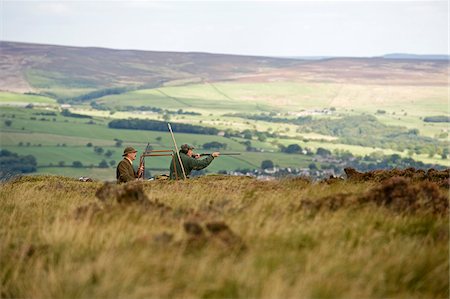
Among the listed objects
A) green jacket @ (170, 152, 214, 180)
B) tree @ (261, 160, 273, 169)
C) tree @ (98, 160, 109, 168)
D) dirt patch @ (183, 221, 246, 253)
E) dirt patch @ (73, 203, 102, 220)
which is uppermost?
dirt patch @ (183, 221, 246, 253)

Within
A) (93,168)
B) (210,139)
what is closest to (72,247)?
(93,168)

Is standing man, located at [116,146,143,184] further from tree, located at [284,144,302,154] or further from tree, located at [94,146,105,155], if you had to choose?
tree, located at [284,144,302,154]

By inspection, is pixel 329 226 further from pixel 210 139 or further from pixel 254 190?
pixel 210 139

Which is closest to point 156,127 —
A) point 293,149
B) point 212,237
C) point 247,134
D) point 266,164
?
point 247,134

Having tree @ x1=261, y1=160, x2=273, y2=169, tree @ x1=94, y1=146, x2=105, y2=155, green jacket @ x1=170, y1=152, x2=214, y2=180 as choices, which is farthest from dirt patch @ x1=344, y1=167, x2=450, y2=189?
tree @ x1=94, y1=146, x2=105, y2=155

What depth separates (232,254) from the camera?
8.80 meters

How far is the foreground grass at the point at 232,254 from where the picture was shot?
26.3 feet

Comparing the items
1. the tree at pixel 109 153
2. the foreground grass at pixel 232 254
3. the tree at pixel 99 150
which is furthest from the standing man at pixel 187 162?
the tree at pixel 99 150

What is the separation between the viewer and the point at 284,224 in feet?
34.3

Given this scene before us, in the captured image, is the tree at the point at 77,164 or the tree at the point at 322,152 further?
the tree at the point at 322,152

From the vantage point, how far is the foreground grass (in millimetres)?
8008

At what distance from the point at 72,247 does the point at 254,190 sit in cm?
693

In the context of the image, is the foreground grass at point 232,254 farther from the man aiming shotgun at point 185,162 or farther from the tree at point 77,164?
the tree at point 77,164

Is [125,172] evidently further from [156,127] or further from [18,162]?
[156,127]
